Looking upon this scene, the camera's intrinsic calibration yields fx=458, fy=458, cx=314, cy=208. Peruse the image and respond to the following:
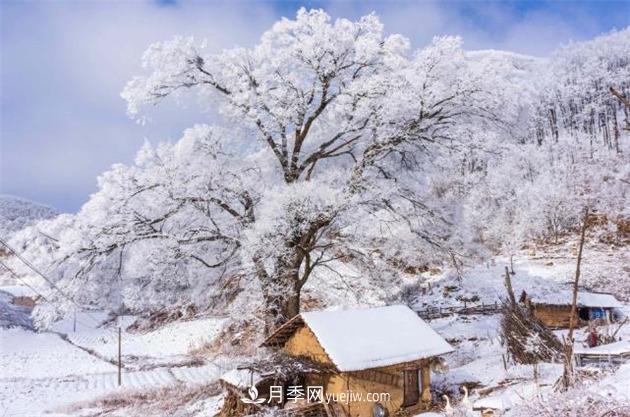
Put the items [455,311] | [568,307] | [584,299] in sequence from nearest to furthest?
[584,299] < [568,307] < [455,311]

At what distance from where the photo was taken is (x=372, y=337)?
14.7 m

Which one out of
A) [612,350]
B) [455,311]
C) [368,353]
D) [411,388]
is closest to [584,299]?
[455,311]

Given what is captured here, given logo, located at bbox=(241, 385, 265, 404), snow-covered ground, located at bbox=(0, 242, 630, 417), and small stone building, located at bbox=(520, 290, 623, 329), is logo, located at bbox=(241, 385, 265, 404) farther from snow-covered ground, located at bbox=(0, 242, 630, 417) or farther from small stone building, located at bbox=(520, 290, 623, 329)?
small stone building, located at bbox=(520, 290, 623, 329)

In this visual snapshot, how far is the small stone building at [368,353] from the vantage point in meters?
13.4

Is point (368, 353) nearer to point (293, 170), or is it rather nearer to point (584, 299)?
point (293, 170)

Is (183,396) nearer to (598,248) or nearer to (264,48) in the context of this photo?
(264,48)

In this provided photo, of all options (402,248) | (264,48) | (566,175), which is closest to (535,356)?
(402,248)

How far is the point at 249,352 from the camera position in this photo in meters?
22.1

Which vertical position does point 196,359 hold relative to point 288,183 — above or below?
below

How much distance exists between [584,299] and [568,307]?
1165 mm

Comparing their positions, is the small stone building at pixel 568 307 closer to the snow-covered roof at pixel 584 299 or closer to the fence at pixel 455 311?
the snow-covered roof at pixel 584 299

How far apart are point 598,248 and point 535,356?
3846 cm

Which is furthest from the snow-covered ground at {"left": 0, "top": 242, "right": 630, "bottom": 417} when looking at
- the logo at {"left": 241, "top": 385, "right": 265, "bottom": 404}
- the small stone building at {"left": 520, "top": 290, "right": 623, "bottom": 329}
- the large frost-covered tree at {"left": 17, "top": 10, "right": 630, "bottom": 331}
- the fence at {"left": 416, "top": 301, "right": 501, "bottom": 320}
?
the logo at {"left": 241, "top": 385, "right": 265, "bottom": 404}

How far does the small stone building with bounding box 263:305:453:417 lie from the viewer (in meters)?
13.4
